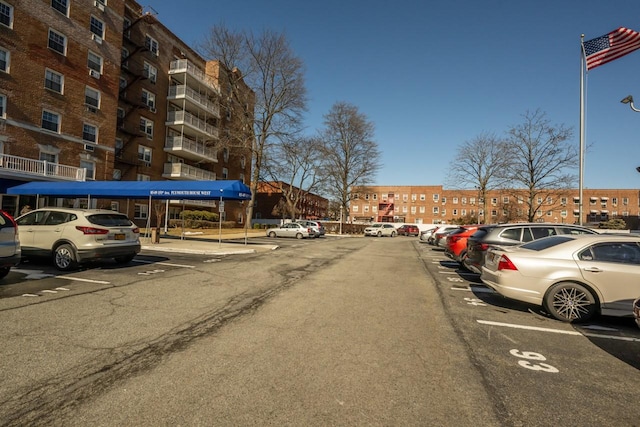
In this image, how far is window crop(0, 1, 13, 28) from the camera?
20.5 metres

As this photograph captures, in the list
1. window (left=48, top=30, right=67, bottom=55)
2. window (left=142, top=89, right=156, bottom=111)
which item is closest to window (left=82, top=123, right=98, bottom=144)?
window (left=48, top=30, right=67, bottom=55)

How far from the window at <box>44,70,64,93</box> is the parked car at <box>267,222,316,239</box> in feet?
63.1

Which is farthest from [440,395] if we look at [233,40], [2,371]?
[233,40]

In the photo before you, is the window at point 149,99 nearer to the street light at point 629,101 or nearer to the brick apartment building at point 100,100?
the brick apartment building at point 100,100

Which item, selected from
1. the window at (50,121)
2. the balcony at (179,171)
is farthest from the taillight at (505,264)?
the balcony at (179,171)

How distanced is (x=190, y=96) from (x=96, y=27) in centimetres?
1047

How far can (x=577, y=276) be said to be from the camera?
561 cm

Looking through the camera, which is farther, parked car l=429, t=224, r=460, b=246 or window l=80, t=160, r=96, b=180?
window l=80, t=160, r=96, b=180

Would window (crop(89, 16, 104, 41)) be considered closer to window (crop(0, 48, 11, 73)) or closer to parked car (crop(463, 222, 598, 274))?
window (crop(0, 48, 11, 73))

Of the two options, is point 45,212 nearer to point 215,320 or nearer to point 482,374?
point 215,320

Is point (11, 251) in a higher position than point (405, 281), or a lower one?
higher

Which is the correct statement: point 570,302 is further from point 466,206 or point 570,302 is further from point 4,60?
point 466,206

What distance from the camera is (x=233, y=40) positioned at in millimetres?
34406

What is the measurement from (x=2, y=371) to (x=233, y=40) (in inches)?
1464
